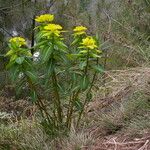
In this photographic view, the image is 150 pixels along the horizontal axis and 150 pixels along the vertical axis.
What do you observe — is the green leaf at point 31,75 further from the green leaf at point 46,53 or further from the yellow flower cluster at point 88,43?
the yellow flower cluster at point 88,43

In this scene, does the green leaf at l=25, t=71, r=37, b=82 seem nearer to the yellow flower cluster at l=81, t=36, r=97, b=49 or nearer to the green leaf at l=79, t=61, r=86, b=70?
the green leaf at l=79, t=61, r=86, b=70

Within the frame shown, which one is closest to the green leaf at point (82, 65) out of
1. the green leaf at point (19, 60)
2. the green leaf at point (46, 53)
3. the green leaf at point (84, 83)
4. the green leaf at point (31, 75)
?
the green leaf at point (84, 83)

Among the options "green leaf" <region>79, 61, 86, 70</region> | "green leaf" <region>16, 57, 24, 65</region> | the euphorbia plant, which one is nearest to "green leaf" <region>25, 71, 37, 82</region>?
the euphorbia plant

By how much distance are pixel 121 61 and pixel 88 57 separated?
2786 mm

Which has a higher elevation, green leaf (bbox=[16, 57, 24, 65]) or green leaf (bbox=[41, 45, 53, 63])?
green leaf (bbox=[41, 45, 53, 63])

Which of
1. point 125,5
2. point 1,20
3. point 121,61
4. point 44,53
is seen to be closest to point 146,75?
point 44,53

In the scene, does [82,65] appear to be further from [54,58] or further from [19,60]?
[19,60]

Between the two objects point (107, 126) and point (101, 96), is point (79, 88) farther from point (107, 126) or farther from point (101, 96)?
point (101, 96)

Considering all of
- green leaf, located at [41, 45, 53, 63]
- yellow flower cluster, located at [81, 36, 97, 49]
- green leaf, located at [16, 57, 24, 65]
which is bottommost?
A: green leaf, located at [16, 57, 24, 65]

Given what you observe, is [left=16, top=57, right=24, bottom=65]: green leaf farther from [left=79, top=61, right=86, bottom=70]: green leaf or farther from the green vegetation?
[left=79, top=61, right=86, bottom=70]: green leaf

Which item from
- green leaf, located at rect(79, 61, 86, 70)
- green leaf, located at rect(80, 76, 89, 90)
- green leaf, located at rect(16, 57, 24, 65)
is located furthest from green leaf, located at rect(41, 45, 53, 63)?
green leaf, located at rect(80, 76, 89, 90)

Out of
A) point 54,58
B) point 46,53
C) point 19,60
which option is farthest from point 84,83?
point 19,60

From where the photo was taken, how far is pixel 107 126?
15.4 ft

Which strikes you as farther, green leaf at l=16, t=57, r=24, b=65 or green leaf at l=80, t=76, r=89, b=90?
green leaf at l=80, t=76, r=89, b=90
